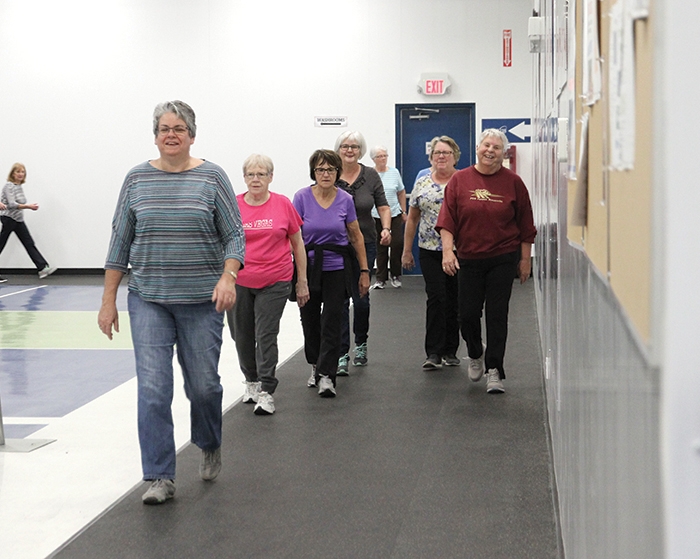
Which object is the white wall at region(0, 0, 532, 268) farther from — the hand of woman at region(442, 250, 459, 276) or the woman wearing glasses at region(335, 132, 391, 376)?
the hand of woman at region(442, 250, 459, 276)

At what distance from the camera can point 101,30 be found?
14.8 metres

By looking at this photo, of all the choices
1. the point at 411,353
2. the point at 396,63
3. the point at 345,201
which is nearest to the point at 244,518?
the point at 345,201

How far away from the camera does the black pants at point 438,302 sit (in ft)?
21.8

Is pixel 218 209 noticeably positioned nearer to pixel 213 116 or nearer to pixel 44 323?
pixel 44 323

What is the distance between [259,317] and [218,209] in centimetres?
160

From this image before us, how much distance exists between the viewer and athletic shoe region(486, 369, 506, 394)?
6.01m

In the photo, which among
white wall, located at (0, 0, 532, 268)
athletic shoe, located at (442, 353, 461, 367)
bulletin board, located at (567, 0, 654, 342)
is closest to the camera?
bulletin board, located at (567, 0, 654, 342)

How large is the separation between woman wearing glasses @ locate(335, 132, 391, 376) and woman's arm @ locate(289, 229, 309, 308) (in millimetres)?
613

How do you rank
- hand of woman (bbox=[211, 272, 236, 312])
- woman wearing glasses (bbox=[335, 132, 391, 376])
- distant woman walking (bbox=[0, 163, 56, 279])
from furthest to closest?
distant woman walking (bbox=[0, 163, 56, 279]) < woman wearing glasses (bbox=[335, 132, 391, 376]) < hand of woman (bbox=[211, 272, 236, 312])

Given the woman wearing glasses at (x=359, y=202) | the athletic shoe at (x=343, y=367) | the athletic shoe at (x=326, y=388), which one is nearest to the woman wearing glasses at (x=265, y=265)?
the athletic shoe at (x=326, y=388)

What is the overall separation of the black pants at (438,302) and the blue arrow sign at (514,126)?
25.7ft

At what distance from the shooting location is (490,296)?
5.92m

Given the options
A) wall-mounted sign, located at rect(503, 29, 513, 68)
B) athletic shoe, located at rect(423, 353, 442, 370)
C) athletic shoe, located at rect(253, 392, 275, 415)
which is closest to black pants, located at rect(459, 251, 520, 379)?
athletic shoe, located at rect(423, 353, 442, 370)

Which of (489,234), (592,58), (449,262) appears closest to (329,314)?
(449,262)
